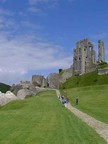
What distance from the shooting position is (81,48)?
7269 inches

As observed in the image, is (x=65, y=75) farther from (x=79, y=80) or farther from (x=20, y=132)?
(x=20, y=132)

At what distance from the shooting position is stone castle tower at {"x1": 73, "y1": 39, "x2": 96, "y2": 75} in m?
182

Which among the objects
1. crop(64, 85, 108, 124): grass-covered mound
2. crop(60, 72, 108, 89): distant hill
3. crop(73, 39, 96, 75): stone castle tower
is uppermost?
crop(73, 39, 96, 75): stone castle tower

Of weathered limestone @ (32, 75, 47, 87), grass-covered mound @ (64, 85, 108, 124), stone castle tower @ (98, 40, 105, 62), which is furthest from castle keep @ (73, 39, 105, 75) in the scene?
grass-covered mound @ (64, 85, 108, 124)

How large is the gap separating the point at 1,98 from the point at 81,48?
103 metres

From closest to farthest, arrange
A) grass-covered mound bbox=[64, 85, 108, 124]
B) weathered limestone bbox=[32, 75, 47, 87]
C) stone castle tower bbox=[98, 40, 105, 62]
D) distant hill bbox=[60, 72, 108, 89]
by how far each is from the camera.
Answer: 1. grass-covered mound bbox=[64, 85, 108, 124]
2. distant hill bbox=[60, 72, 108, 89]
3. stone castle tower bbox=[98, 40, 105, 62]
4. weathered limestone bbox=[32, 75, 47, 87]

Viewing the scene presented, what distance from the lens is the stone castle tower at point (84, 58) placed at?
18175 cm

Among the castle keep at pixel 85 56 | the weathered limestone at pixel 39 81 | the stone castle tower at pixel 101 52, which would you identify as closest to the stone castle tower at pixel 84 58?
the castle keep at pixel 85 56

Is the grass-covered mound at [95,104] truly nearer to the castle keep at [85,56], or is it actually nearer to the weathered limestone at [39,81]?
the castle keep at [85,56]

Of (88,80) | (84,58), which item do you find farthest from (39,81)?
(88,80)

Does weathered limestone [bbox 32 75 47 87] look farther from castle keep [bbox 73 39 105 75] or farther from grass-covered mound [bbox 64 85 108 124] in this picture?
grass-covered mound [bbox 64 85 108 124]

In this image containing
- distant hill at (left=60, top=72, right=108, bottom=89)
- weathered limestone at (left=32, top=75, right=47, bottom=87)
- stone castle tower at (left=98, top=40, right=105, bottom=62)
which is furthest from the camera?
weathered limestone at (left=32, top=75, right=47, bottom=87)

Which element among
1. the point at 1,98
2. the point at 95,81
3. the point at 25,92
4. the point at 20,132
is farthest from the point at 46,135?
the point at 95,81

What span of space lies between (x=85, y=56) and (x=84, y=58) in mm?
1481
